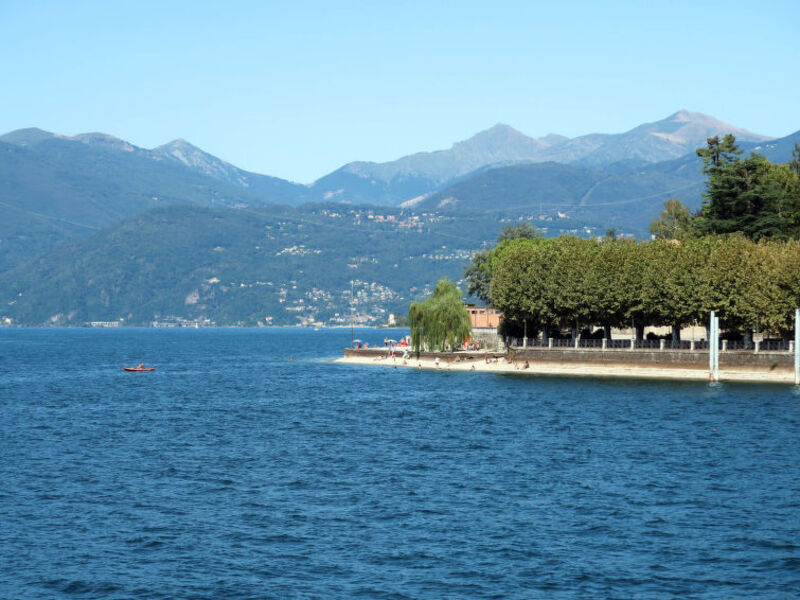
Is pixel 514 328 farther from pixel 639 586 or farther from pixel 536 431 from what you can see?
pixel 639 586

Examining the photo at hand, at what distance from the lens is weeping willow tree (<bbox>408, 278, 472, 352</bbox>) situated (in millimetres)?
152625

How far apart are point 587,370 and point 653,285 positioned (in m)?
13.4

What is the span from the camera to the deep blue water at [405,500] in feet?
123

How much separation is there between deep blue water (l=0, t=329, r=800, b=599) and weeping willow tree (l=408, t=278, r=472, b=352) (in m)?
53.9

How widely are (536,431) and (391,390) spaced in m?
39.9

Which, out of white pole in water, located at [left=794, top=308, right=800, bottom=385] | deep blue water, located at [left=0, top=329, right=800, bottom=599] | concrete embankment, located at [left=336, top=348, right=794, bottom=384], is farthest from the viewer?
concrete embankment, located at [left=336, top=348, right=794, bottom=384]

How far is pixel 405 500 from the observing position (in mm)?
50844

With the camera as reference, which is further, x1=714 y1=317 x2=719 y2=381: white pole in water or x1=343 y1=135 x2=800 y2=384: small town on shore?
x1=343 y1=135 x2=800 y2=384: small town on shore

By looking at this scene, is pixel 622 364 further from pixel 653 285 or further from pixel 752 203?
pixel 752 203

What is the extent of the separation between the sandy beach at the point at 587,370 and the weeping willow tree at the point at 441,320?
3604 mm

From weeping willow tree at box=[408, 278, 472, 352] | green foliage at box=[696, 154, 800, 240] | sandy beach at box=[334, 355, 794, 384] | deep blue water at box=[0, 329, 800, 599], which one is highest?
green foliage at box=[696, 154, 800, 240]

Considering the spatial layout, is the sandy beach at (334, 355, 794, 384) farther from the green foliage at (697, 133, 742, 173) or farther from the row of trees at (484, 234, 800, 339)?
the green foliage at (697, 133, 742, 173)

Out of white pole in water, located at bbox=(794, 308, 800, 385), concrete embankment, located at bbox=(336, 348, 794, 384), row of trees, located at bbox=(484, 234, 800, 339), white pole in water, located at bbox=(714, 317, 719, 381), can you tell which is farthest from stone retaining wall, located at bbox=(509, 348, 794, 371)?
row of trees, located at bbox=(484, 234, 800, 339)

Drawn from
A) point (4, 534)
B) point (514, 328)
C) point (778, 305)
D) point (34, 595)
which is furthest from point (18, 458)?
point (514, 328)
